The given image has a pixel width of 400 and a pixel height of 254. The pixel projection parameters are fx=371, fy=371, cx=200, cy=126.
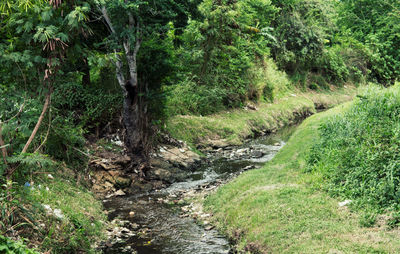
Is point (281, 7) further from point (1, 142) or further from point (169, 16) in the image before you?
point (1, 142)

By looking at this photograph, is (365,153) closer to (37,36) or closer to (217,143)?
(37,36)

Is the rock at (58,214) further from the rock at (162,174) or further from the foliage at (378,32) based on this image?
the foliage at (378,32)

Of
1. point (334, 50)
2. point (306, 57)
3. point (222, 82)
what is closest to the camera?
point (222, 82)

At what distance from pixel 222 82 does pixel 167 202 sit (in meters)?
11.2

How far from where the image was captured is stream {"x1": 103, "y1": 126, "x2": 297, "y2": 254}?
6785mm

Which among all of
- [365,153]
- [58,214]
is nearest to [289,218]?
[365,153]

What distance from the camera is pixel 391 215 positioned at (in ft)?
18.6

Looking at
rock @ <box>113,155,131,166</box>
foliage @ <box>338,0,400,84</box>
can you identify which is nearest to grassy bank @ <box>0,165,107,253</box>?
rock @ <box>113,155,131,166</box>

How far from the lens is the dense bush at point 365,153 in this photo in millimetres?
6223

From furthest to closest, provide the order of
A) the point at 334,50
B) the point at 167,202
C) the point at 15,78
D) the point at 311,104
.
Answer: the point at 334,50 < the point at 311,104 < the point at 167,202 < the point at 15,78

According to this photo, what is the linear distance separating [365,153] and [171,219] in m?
4.27

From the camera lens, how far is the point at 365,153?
7051 mm

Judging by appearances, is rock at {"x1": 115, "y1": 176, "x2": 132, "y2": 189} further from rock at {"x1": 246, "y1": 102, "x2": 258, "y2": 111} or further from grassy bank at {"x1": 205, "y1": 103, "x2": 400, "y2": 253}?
rock at {"x1": 246, "y1": 102, "x2": 258, "y2": 111}

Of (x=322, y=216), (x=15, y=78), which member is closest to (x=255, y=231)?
(x=322, y=216)
